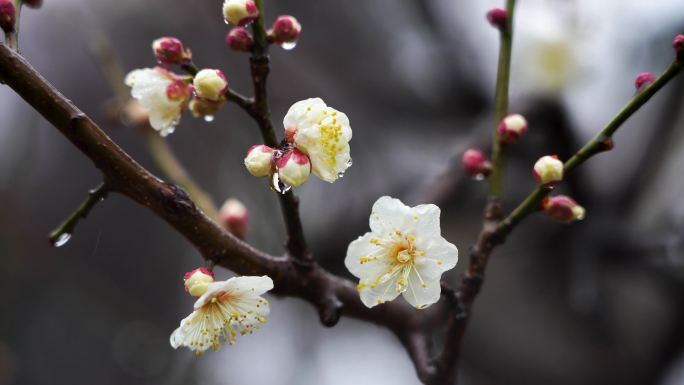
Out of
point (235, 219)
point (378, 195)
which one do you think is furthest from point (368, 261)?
point (378, 195)

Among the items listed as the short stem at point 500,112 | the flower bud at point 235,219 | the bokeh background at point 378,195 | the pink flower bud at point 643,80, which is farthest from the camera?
the bokeh background at point 378,195

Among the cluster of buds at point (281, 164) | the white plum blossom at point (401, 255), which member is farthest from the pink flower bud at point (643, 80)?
the cluster of buds at point (281, 164)

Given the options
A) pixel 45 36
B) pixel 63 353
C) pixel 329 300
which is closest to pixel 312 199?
pixel 63 353

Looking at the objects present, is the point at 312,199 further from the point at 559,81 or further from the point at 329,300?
the point at 329,300

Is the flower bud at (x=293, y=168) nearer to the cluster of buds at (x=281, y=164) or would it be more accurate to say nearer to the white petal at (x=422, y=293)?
the cluster of buds at (x=281, y=164)

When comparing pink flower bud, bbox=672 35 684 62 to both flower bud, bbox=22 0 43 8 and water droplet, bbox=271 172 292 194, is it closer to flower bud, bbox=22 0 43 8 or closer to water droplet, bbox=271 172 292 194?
water droplet, bbox=271 172 292 194

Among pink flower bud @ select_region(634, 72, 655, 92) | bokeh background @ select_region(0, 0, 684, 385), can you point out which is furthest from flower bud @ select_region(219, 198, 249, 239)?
bokeh background @ select_region(0, 0, 684, 385)
